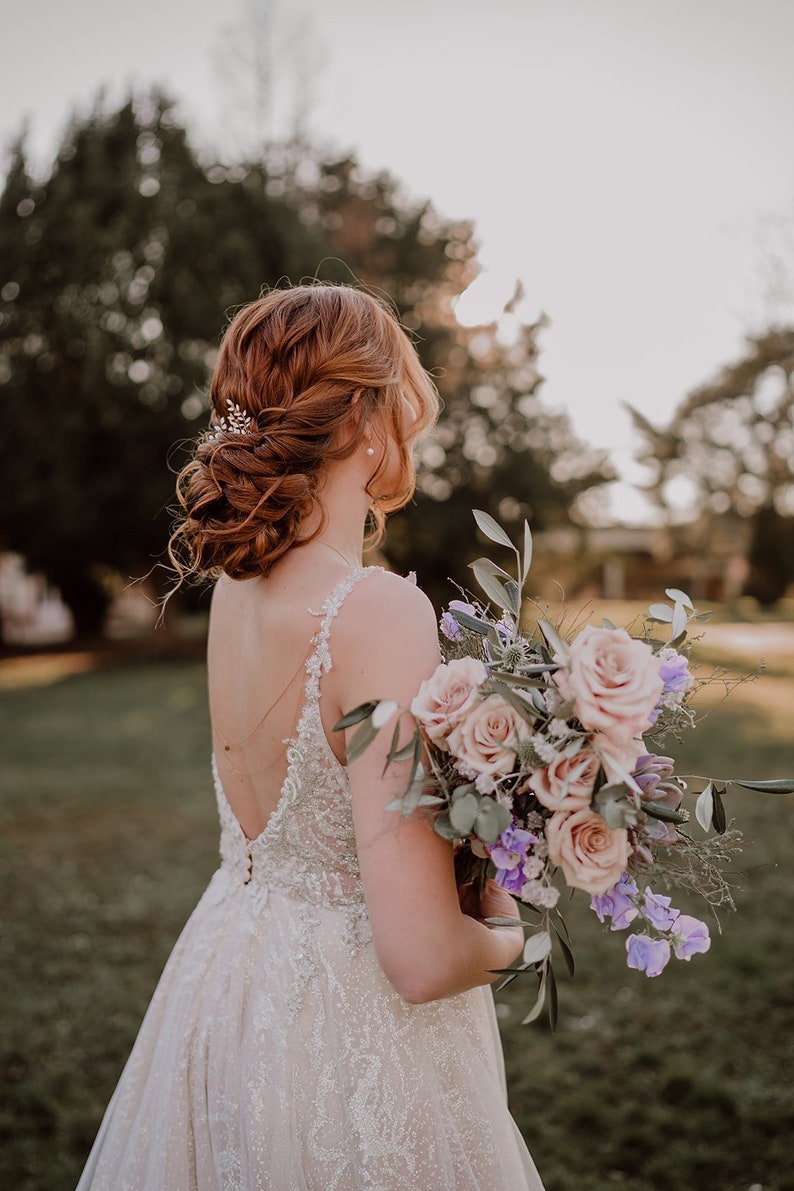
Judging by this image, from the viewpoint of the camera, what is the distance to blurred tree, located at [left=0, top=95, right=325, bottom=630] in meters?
19.3

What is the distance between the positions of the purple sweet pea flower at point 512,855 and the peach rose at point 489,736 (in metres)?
0.10

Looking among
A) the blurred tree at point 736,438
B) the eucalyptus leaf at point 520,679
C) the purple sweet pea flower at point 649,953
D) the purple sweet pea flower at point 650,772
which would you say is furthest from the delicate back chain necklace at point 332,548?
the blurred tree at point 736,438

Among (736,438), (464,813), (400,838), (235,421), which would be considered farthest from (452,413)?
(464,813)

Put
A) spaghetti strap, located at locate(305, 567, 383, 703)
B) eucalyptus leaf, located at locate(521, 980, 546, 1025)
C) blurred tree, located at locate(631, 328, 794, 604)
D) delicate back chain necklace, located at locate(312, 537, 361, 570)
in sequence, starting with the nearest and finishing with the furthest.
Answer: eucalyptus leaf, located at locate(521, 980, 546, 1025) → spaghetti strap, located at locate(305, 567, 383, 703) → delicate back chain necklace, located at locate(312, 537, 361, 570) → blurred tree, located at locate(631, 328, 794, 604)

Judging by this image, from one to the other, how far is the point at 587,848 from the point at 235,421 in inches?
40.3

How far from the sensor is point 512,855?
1464 millimetres

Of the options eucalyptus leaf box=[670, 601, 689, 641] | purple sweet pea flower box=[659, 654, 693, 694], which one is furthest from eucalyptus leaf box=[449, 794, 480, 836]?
eucalyptus leaf box=[670, 601, 689, 641]

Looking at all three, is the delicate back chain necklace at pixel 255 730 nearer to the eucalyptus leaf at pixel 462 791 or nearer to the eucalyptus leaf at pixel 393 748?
the eucalyptus leaf at pixel 393 748

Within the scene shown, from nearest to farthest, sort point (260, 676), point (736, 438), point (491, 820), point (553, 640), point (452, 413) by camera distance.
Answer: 1. point (491, 820)
2. point (553, 640)
3. point (260, 676)
4. point (736, 438)
5. point (452, 413)

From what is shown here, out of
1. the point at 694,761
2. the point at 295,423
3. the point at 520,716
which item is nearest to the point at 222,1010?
the point at 520,716

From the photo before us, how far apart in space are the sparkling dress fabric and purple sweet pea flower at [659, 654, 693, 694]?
556 millimetres

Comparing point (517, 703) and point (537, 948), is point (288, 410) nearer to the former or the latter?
point (517, 703)

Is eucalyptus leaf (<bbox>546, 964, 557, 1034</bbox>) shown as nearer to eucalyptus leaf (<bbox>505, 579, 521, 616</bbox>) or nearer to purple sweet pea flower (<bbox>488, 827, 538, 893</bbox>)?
purple sweet pea flower (<bbox>488, 827, 538, 893</bbox>)

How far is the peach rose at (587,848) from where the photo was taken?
1435 mm
